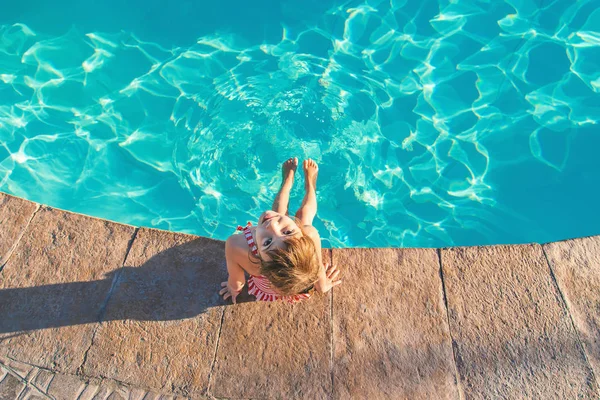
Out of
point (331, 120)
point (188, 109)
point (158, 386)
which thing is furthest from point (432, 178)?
point (158, 386)

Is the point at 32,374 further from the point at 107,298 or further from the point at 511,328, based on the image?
the point at 511,328

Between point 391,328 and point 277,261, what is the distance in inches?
49.4

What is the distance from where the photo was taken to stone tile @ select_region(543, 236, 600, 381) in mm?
3811

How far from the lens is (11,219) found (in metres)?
4.37

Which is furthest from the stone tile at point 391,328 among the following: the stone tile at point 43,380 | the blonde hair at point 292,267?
the stone tile at point 43,380

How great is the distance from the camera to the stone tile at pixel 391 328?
364 cm

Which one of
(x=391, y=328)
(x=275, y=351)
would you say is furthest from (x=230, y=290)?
(x=391, y=328)

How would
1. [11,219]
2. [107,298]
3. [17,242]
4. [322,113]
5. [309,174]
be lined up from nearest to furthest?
1. [107,298]
2. [17,242]
3. [11,219]
4. [309,174]
5. [322,113]

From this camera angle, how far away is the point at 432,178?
5410 mm

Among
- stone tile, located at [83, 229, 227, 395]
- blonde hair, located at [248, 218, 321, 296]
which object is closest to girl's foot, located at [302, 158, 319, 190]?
stone tile, located at [83, 229, 227, 395]

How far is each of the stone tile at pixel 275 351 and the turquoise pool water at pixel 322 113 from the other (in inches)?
55.6

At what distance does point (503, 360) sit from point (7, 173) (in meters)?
5.17

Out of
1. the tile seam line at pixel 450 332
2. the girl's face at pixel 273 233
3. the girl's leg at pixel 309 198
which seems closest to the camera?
the girl's face at pixel 273 233

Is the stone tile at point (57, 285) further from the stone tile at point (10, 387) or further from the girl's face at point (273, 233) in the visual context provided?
the girl's face at point (273, 233)
